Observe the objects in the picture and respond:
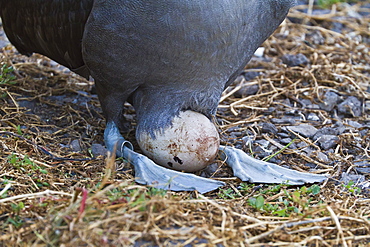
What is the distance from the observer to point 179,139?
2977mm

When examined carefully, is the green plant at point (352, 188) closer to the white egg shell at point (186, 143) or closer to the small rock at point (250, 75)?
the white egg shell at point (186, 143)

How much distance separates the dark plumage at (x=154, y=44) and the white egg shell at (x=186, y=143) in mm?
56

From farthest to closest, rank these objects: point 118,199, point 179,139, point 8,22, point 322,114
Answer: point 322,114 < point 8,22 < point 179,139 < point 118,199

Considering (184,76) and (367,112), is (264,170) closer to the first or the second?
(184,76)

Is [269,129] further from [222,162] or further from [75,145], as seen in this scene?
[75,145]

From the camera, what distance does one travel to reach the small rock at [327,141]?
346 cm

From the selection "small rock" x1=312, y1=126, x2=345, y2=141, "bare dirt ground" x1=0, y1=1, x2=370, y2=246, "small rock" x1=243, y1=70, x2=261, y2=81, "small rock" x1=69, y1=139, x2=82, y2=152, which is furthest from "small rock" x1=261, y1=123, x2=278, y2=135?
"small rock" x1=69, y1=139, x2=82, y2=152

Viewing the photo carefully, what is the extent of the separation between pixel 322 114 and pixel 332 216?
172 centimetres

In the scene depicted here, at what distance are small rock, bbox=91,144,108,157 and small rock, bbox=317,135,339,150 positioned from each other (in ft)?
4.54

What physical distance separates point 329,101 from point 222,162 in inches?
54.4

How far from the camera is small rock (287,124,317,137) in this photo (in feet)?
11.8

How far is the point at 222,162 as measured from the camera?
3158 mm

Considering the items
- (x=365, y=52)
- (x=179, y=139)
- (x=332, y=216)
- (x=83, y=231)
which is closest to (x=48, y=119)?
(x=179, y=139)

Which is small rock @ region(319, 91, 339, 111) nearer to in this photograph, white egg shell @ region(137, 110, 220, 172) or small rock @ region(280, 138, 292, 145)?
small rock @ region(280, 138, 292, 145)
